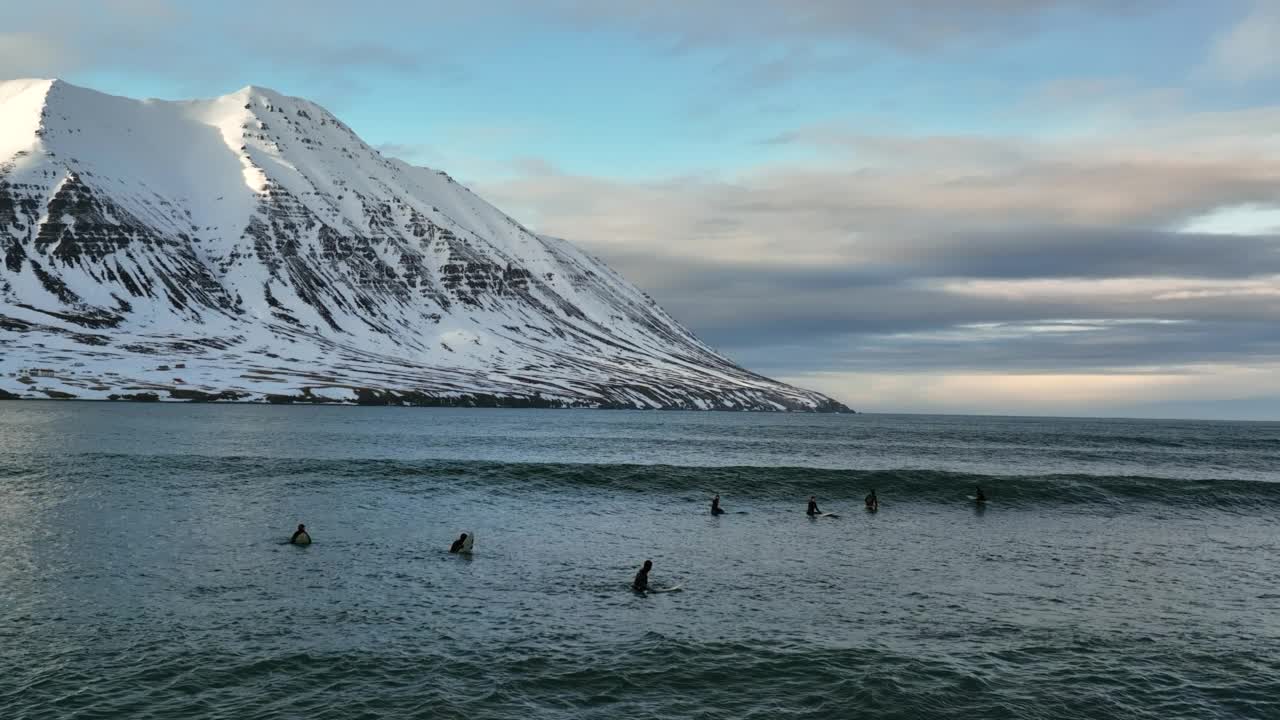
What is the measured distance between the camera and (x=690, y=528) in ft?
202

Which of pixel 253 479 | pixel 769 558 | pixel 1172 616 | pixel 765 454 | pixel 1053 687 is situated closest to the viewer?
pixel 1053 687

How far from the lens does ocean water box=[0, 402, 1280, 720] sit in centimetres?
2750

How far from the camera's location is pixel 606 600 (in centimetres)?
3912

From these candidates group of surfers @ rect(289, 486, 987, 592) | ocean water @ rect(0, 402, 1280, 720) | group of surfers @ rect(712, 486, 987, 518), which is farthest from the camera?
group of surfers @ rect(712, 486, 987, 518)

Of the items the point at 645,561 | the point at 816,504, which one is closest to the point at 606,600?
the point at 645,561

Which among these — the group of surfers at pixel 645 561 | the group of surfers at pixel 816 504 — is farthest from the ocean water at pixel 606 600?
the group of surfers at pixel 816 504

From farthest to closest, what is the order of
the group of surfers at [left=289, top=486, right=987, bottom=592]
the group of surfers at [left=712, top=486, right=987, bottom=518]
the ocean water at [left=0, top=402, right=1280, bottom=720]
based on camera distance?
the group of surfers at [left=712, top=486, right=987, bottom=518], the group of surfers at [left=289, top=486, right=987, bottom=592], the ocean water at [left=0, top=402, right=1280, bottom=720]

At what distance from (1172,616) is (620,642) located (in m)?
23.8

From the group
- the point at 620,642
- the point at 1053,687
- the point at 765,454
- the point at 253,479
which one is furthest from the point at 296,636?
the point at 765,454

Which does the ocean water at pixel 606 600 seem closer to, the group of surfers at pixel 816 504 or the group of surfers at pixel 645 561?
the group of surfers at pixel 645 561

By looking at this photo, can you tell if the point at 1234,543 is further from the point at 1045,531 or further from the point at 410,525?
the point at 410,525

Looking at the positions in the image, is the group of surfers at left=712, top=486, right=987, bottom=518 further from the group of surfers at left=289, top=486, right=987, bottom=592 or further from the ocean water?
the ocean water

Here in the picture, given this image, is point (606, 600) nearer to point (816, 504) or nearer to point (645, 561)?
point (645, 561)

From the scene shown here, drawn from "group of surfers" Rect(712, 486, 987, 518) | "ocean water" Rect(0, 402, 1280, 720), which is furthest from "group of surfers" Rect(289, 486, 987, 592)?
"ocean water" Rect(0, 402, 1280, 720)
